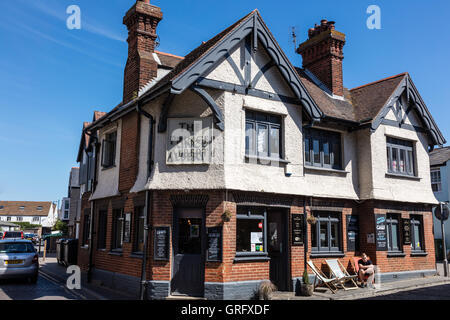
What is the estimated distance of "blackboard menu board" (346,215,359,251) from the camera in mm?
13586

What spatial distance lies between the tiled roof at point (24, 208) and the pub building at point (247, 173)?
276 ft

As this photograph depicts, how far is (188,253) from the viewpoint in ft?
35.1

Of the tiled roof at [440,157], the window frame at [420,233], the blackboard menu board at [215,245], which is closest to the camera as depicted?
the blackboard menu board at [215,245]

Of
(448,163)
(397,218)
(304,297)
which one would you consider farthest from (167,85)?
(448,163)

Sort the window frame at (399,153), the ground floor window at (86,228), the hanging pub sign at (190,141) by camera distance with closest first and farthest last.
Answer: the hanging pub sign at (190,141) < the window frame at (399,153) < the ground floor window at (86,228)

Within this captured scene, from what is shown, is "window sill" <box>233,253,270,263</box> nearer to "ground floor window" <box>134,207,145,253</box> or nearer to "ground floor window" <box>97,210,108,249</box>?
"ground floor window" <box>134,207,145,253</box>

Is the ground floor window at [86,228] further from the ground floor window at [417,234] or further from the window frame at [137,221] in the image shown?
the ground floor window at [417,234]

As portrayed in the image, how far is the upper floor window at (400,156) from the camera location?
14.9 metres

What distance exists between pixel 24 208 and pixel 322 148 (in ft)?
303

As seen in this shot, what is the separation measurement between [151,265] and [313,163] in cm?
640

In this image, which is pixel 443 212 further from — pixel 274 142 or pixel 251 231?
pixel 251 231

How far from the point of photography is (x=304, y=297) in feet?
35.1

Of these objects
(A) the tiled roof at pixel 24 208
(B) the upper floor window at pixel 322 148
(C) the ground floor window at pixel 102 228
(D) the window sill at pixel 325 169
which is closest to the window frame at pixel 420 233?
(D) the window sill at pixel 325 169
